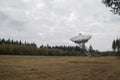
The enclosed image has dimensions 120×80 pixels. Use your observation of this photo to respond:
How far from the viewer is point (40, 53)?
477 ft

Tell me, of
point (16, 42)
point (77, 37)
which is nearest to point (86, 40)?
point (77, 37)

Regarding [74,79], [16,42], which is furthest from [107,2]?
[16,42]

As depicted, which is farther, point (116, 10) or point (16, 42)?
point (16, 42)

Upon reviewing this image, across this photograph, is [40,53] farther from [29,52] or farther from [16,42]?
[16,42]

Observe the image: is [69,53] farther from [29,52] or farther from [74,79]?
[74,79]

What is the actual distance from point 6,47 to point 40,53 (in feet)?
83.2

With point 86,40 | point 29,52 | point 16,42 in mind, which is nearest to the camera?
point 86,40

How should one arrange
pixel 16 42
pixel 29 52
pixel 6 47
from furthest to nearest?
pixel 16 42 < pixel 29 52 < pixel 6 47

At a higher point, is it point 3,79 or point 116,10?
point 116,10

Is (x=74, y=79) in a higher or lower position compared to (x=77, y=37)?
lower

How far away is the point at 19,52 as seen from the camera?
130 meters

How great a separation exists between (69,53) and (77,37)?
249 ft

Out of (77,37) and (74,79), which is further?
(77,37)

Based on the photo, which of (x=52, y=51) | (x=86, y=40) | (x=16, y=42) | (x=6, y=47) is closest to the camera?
(x=86, y=40)
